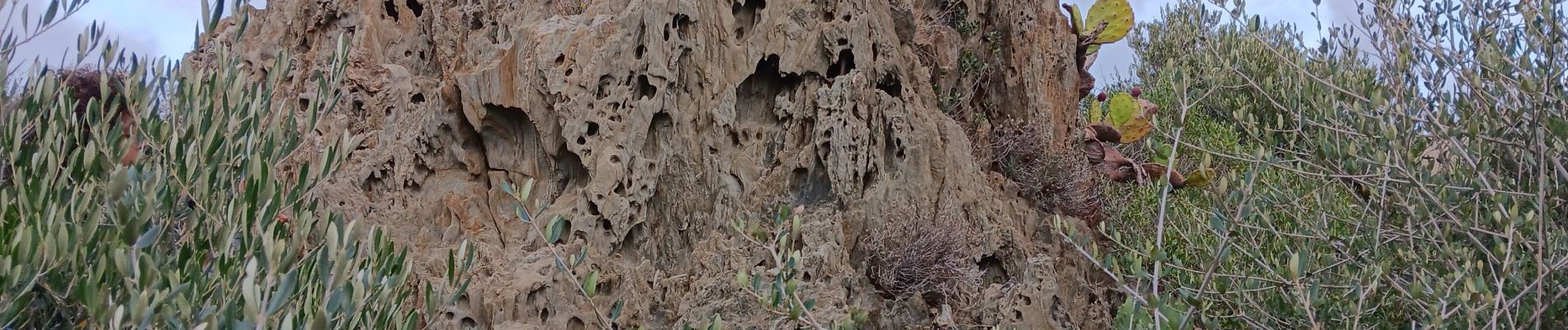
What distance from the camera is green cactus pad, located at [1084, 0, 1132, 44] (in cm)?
1024

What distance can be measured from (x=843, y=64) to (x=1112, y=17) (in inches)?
208

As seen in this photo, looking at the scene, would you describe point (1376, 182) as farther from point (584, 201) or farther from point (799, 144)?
point (584, 201)

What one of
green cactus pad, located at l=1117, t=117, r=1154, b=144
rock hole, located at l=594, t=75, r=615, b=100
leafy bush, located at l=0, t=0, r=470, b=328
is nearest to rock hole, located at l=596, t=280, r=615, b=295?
rock hole, located at l=594, t=75, r=615, b=100

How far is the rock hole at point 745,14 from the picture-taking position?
628 centimetres

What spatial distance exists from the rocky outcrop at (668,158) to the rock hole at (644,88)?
0.04 ft

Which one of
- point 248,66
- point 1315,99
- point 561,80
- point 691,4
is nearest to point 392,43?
point 248,66

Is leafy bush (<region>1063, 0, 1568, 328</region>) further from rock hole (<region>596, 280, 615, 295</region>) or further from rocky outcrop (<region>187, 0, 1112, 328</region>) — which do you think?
rock hole (<region>596, 280, 615, 295</region>)

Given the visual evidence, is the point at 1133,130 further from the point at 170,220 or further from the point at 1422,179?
the point at 170,220

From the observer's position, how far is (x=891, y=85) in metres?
6.25

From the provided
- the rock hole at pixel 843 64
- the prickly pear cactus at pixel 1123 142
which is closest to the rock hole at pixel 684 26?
the rock hole at pixel 843 64

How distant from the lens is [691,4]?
5.93m

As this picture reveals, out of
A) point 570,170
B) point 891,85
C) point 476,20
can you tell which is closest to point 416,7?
point 476,20

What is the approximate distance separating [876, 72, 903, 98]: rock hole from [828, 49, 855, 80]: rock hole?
211mm

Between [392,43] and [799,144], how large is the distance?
2.88 meters
